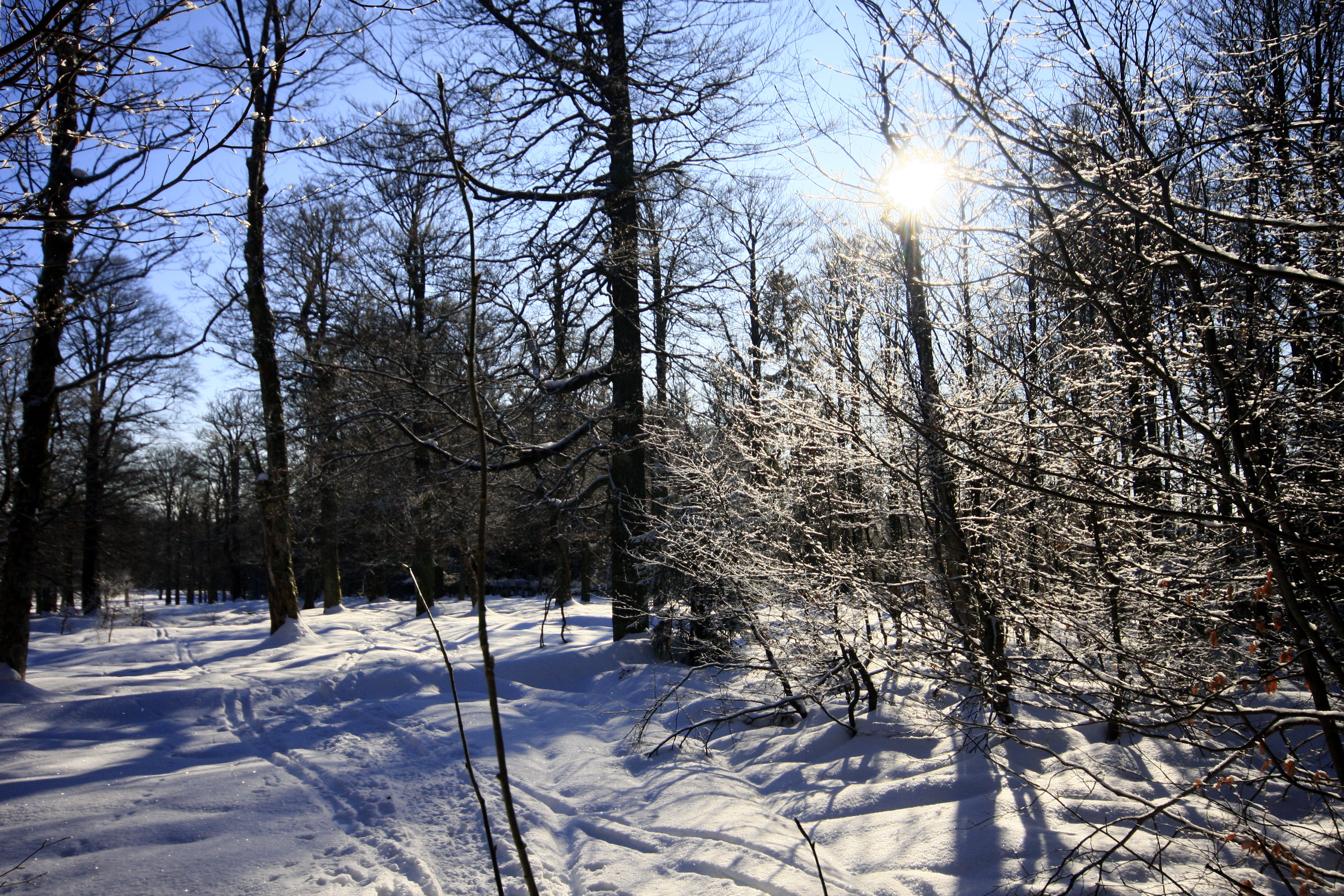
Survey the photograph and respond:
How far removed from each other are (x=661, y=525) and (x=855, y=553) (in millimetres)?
3058

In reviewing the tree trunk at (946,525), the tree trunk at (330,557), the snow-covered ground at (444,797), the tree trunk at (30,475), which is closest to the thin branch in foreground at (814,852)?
the tree trunk at (946,525)

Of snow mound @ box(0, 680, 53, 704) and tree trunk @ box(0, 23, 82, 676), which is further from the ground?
tree trunk @ box(0, 23, 82, 676)

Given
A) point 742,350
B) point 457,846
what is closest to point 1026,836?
point 457,846

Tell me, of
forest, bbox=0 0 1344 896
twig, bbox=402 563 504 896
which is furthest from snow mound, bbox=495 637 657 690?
twig, bbox=402 563 504 896

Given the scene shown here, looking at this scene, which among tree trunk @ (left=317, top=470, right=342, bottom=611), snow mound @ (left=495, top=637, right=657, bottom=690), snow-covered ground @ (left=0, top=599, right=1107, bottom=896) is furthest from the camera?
tree trunk @ (left=317, top=470, right=342, bottom=611)

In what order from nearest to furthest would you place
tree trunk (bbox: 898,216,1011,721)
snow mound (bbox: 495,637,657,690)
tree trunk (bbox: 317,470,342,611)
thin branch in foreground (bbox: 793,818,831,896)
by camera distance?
thin branch in foreground (bbox: 793,818,831,896)
tree trunk (bbox: 898,216,1011,721)
snow mound (bbox: 495,637,657,690)
tree trunk (bbox: 317,470,342,611)

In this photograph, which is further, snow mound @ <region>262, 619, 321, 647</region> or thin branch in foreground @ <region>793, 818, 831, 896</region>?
snow mound @ <region>262, 619, 321, 647</region>

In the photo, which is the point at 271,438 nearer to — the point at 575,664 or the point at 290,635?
the point at 290,635

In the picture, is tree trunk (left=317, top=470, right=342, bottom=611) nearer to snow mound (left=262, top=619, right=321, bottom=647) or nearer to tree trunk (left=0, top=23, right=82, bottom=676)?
snow mound (left=262, top=619, right=321, bottom=647)

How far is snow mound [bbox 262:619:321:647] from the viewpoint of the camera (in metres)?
10.8

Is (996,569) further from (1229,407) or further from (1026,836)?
(1229,407)

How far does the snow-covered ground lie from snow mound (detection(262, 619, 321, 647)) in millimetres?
2703

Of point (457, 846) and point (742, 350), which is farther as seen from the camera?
point (742, 350)

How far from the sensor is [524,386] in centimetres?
891
